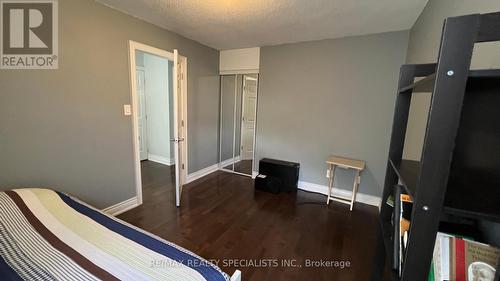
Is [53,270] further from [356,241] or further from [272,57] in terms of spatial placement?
[272,57]

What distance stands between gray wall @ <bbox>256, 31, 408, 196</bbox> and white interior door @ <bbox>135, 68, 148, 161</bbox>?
2679 mm

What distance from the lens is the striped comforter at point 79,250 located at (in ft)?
3.26

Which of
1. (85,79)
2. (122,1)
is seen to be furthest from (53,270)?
(122,1)

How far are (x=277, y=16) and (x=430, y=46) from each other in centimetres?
150

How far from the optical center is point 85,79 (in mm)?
2127

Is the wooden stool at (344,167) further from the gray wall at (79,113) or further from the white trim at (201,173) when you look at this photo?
the gray wall at (79,113)

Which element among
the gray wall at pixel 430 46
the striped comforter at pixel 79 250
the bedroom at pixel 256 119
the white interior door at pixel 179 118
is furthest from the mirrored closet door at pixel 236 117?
the striped comforter at pixel 79 250

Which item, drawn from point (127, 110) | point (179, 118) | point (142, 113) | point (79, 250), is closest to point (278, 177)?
point (179, 118)

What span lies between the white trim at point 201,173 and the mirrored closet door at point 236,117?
218 mm

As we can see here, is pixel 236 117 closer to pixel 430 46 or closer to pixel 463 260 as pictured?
pixel 430 46

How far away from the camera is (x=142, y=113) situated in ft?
15.0

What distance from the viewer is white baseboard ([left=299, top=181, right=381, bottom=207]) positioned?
3.05 m

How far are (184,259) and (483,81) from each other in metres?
1.42

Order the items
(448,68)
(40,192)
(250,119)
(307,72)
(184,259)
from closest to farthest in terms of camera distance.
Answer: (448,68), (184,259), (40,192), (307,72), (250,119)
